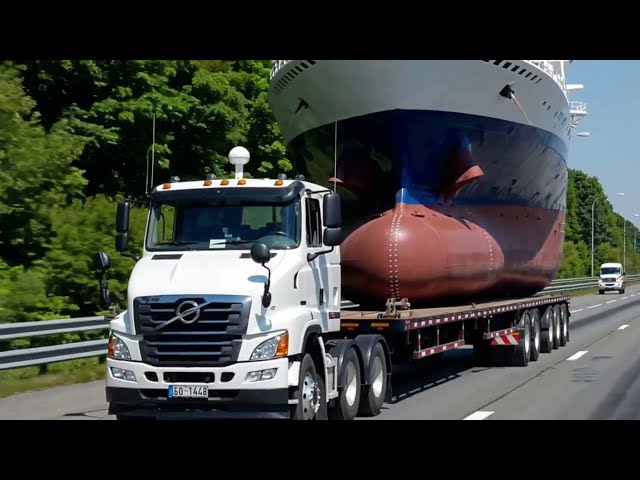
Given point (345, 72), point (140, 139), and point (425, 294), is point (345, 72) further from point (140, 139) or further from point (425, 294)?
point (140, 139)

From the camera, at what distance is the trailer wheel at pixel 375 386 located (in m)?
11.0

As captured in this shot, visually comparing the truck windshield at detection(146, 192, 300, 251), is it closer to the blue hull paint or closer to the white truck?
the white truck

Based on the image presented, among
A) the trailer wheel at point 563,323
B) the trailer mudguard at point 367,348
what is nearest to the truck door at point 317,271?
the trailer mudguard at point 367,348

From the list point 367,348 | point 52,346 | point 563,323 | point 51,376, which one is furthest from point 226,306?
point 563,323

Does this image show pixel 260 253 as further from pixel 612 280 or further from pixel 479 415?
pixel 612 280

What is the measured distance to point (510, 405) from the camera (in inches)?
473

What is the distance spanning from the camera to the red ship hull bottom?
1337 centimetres

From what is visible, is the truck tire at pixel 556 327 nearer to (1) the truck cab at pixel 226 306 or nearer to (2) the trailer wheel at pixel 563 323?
(2) the trailer wheel at pixel 563 323

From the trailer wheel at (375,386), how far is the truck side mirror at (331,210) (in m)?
2.20

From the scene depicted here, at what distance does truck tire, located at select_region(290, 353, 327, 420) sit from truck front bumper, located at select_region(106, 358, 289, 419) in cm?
25

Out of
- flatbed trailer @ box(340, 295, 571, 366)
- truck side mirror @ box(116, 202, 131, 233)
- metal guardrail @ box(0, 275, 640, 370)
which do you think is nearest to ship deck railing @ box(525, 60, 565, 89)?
flatbed trailer @ box(340, 295, 571, 366)
